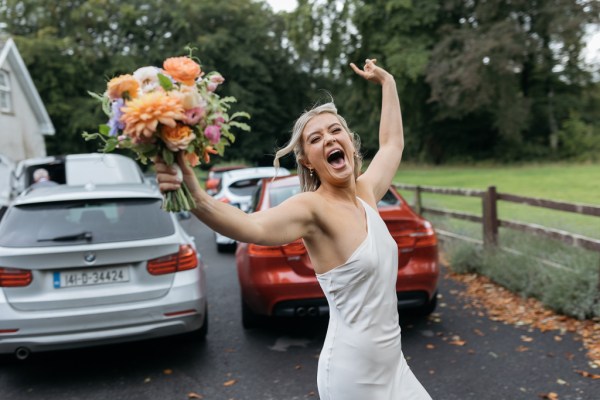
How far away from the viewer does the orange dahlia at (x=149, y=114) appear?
5.33 ft

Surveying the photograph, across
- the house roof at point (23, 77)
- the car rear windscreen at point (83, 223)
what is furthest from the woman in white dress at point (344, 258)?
the house roof at point (23, 77)

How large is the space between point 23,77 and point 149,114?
3094cm

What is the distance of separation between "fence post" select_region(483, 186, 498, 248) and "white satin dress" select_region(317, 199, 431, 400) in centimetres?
598

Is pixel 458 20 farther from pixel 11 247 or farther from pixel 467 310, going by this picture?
pixel 11 247

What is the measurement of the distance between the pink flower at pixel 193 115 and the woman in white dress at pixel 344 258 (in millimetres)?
443

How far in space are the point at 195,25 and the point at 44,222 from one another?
45468 millimetres

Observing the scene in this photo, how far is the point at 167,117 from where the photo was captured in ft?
5.39

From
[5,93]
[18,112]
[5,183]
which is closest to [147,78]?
[5,183]

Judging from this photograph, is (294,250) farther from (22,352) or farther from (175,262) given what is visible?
(22,352)

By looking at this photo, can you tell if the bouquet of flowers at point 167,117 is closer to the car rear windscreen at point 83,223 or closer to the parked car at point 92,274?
the parked car at point 92,274

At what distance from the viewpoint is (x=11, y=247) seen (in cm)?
453

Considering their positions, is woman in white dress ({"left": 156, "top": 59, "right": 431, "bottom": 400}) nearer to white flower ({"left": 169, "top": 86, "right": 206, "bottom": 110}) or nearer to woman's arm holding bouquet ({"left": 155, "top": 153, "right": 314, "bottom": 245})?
woman's arm holding bouquet ({"left": 155, "top": 153, "right": 314, "bottom": 245})

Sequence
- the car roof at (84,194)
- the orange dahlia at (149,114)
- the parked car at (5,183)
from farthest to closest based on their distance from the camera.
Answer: the parked car at (5,183) < the car roof at (84,194) < the orange dahlia at (149,114)

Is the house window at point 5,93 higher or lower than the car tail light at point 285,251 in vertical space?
higher
